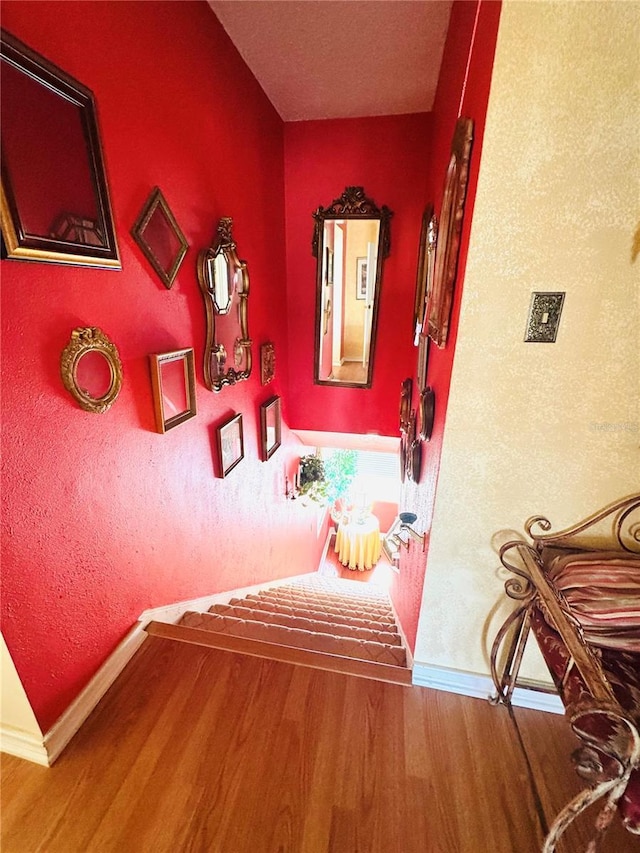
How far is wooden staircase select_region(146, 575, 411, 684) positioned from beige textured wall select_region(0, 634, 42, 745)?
0.49m

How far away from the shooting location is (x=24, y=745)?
1139 millimetres

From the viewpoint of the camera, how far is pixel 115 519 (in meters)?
1.32

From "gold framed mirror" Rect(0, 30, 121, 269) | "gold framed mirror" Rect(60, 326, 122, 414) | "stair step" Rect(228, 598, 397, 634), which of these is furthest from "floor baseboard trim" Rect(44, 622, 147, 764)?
"gold framed mirror" Rect(0, 30, 121, 269)

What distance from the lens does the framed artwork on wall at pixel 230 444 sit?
206 cm

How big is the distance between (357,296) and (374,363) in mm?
572

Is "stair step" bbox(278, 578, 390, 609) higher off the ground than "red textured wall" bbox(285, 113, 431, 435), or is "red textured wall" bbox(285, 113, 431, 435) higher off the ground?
"red textured wall" bbox(285, 113, 431, 435)

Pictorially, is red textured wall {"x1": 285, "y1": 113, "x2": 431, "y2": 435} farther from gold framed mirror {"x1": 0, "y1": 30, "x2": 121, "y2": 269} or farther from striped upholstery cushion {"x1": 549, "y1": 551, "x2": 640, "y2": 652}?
striped upholstery cushion {"x1": 549, "y1": 551, "x2": 640, "y2": 652}

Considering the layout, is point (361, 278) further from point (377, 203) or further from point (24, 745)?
point (24, 745)

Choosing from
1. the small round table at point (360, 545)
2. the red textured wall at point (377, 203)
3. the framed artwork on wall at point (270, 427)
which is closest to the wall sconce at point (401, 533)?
the framed artwork on wall at point (270, 427)

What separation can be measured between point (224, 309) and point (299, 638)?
1725mm

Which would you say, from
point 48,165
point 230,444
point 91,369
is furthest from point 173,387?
point 48,165

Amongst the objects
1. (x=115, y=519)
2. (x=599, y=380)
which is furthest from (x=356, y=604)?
(x=599, y=380)

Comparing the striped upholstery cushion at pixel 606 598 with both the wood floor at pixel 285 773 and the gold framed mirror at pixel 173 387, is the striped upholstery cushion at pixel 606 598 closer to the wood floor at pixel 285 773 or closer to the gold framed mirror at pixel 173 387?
the wood floor at pixel 285 773

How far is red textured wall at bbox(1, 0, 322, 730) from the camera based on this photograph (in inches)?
37.8
